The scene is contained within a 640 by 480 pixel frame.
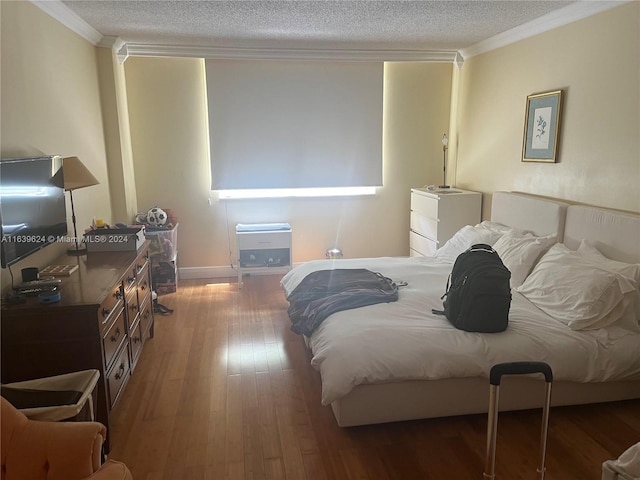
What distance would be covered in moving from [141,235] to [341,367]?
182cm

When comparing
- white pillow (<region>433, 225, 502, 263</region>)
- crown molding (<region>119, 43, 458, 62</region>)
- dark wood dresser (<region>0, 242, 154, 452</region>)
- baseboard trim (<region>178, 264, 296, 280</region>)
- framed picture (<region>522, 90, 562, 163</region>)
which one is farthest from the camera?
baseboard trim (<region>178, 264, 296, 280</region>)

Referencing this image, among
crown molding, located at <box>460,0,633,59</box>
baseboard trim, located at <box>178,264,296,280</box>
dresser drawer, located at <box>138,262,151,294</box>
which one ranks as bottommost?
baseboard trim, located at <box>178,264,296,280</box>

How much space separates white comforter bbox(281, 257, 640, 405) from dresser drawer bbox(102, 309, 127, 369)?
103cm

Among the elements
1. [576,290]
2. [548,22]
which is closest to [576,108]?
[548,22]

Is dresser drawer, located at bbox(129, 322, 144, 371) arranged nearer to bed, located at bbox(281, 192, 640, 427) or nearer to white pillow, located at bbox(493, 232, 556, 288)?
bed, located at bbox(281, 192, 640, 427)

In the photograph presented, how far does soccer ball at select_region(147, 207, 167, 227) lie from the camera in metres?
4.55

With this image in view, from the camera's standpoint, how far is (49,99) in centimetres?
305

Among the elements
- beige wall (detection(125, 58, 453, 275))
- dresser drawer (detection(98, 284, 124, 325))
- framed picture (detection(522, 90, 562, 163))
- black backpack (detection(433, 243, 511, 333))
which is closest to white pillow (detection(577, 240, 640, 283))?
black backpack (detection(433, 243, 511, 333))

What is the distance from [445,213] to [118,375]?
3201 millimetres

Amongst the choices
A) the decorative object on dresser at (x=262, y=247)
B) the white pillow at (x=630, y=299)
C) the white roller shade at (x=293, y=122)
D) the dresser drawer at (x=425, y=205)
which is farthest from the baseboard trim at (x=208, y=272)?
the white pillow at (x=630, y=299)

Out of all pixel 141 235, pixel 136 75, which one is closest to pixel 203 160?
pixel 136 75

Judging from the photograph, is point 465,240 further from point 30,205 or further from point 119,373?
point 30,205

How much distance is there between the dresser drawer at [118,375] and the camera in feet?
7.89

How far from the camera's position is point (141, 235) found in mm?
3342
